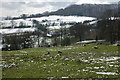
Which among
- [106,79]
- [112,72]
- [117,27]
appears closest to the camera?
[106,79]

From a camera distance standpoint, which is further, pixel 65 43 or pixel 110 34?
pixel 65 43

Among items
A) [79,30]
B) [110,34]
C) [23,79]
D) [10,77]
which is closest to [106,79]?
[23,79]

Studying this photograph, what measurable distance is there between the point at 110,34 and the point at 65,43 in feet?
140

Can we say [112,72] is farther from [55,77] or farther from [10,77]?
[10,77]

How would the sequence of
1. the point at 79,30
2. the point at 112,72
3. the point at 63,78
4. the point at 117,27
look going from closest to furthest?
the point at 63,78, the point at 112,72, the point at 117,27, the point at 79,30

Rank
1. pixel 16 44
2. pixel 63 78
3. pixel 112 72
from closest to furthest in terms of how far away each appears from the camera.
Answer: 1. pixel 63 78
2. pixel 112 72
3. pixel 16 44

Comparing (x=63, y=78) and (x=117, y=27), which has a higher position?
(x=117, y=27)

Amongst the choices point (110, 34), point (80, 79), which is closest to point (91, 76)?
point (80, 79)

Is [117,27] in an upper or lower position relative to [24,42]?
upper

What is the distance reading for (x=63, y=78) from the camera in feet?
72.2

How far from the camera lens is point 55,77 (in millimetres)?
22750

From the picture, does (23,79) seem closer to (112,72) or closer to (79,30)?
(112,72)

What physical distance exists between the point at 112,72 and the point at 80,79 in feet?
18.5

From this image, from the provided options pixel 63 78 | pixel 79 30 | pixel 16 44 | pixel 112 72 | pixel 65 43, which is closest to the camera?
pixel 63 78
